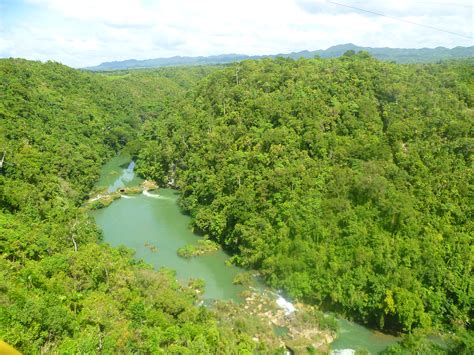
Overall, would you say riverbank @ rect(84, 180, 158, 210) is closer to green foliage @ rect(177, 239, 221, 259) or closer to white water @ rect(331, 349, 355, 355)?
green foliage @ rect(177, 239, 221, 259)

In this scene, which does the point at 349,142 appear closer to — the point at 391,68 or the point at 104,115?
the point at 391,68

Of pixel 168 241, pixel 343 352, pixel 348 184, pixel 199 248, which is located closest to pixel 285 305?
pixel 343 352

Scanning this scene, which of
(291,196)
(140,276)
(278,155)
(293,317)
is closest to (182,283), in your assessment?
(140,276)

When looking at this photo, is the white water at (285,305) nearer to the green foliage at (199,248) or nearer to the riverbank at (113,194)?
the green foliage at (199,248)

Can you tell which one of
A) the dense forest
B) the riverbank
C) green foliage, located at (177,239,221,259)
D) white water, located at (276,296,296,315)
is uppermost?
the dense forest

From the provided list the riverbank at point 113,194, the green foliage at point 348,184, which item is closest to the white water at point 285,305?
the green foliage at point 348,184

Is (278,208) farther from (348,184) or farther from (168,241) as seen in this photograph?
(168,241)

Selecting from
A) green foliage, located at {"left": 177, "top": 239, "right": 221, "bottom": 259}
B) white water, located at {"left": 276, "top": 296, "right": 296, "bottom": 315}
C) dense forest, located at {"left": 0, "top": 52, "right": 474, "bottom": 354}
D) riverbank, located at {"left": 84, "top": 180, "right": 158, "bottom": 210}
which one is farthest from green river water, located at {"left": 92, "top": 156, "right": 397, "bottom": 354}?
white water, located at {"left": 276, "top": 296, "right": 296, "bottom": 315}
